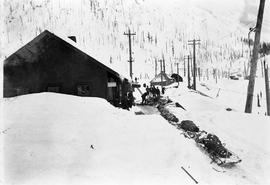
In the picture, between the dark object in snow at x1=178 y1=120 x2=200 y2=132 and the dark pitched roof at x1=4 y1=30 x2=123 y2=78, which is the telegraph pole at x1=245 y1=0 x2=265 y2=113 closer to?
the dark object in snow at x1=178 y1=120 x2=200 y2=132

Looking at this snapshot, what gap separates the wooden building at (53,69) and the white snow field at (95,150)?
8311mm

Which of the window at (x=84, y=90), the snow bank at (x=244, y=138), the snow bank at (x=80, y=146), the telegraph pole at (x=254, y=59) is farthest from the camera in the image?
the window at (x=84, y=90)

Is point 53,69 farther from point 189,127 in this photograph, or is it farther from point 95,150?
point 95,150

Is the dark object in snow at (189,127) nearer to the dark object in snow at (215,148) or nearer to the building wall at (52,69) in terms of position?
the dark object in snow at (215,148)

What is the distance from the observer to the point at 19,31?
19488 centimetres

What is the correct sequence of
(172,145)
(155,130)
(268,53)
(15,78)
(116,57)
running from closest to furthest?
(172,145) < (155,130) < (15,78) < (268,53) < (116,57)

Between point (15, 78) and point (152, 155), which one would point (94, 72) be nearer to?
point (15, 78)

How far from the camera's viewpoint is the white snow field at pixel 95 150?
8.10 m

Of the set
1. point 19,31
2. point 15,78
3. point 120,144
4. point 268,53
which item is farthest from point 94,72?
point 19,31

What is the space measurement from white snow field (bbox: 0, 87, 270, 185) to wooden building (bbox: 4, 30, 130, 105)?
8.31 m

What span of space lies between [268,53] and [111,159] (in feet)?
559

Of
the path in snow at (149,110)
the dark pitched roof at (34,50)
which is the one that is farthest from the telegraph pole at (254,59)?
the dark pitched roof at (34,50)

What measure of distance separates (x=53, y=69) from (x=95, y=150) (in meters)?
12.3

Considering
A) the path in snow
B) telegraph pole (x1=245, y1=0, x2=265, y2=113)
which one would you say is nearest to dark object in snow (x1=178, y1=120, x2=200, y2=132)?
telegraph pole (x1=245, y1=0, x2=265, y2=113)
